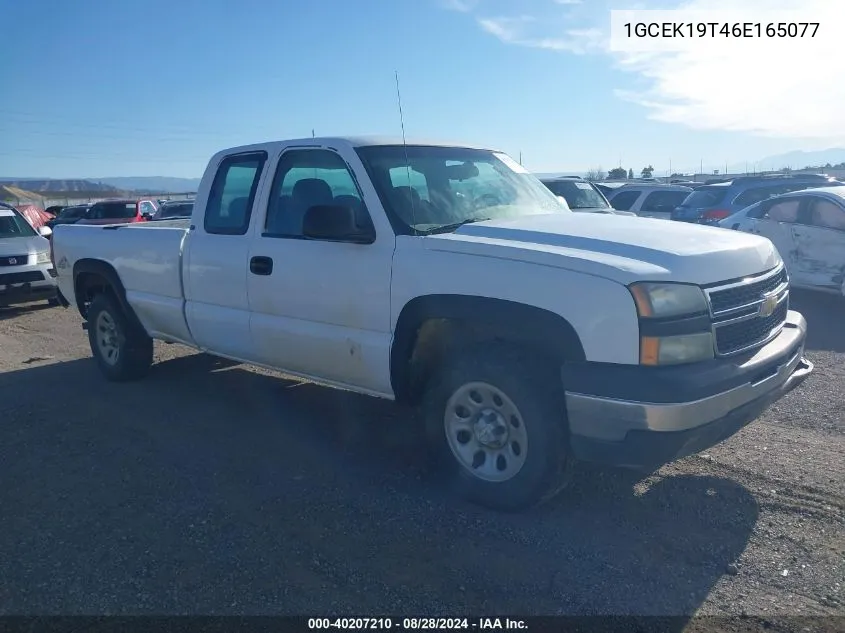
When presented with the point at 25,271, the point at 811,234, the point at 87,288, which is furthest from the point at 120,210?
the point at 811,234

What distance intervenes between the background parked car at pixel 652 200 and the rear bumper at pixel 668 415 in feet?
43.2

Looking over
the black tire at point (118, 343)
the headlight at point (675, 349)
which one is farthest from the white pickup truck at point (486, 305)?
the black tire at point (118, 343)

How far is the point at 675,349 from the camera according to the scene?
11.4 ft

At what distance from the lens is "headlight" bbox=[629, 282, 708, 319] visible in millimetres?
3447

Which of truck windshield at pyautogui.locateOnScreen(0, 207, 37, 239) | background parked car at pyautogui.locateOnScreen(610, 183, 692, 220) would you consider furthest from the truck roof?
background parked car at pyautogui.locateOnScreen(610, 183, 692, 220)

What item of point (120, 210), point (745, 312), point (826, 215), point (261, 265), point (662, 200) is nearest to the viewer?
point (745, 312)

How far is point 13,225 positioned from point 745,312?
12.5 m

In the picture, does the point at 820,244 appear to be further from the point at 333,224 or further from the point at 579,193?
the point at 333,224

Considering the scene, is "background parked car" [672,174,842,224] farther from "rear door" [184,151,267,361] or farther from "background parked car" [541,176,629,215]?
"rear door" [184,151,267,361]

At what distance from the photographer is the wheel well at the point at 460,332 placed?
3686 millimetres

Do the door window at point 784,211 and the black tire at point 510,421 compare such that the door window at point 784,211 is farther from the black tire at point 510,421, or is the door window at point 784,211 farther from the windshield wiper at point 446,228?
the black tire at point 510,421

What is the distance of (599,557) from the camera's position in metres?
3.59

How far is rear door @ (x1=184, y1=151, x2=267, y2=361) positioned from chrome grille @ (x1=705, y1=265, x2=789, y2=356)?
312 cm

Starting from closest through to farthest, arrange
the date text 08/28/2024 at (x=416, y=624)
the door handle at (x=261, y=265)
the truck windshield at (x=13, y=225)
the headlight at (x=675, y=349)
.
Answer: the date text 08/28/2024 at (x=416, y=624) < the headlight at (x=675, y=349) < the door handle at (x=261, y=265) < the truck windshield at (x=13, y=225)
